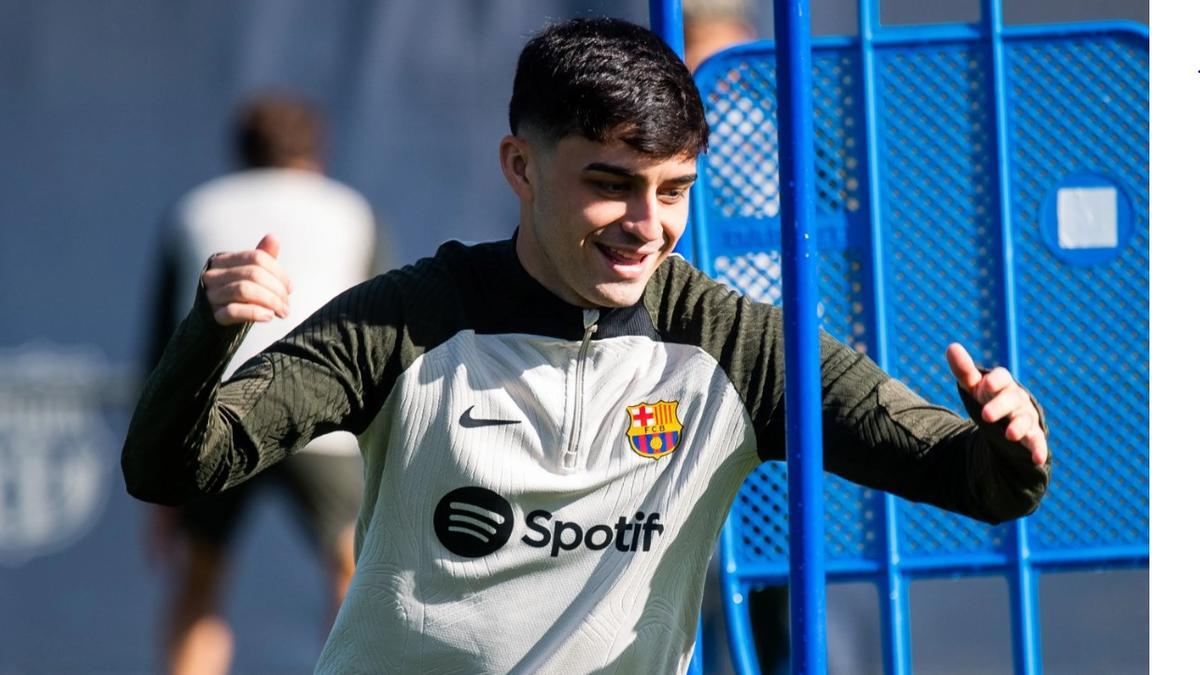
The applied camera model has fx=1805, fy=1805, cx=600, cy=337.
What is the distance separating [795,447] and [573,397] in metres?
0.31

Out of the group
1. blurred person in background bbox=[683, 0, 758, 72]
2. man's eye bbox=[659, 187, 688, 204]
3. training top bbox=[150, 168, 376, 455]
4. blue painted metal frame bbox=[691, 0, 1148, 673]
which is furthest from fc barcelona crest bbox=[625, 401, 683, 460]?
training top bbox=[150, 168, 376, 455]

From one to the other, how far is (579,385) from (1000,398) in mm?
543

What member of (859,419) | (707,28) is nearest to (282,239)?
(707,28)

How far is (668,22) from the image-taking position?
8.75 ft

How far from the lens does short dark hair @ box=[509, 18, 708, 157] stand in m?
2.19

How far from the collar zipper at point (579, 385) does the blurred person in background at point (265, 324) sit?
7.47ft

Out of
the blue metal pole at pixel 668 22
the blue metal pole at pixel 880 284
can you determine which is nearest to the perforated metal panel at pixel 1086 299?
the blue metal pole at pixel 880 284

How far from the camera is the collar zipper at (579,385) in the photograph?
7.52 feet

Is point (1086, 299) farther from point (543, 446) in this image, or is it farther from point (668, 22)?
point (543, 446)

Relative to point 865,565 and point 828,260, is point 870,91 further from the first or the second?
point 865,565

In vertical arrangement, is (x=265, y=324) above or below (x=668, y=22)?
below

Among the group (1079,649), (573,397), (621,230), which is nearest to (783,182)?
(621,230)

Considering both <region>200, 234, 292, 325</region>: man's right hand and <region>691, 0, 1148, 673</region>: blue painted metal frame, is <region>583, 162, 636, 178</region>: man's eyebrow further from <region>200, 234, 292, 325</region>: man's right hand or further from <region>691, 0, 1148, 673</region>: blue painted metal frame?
<region>691, 0, 1148, 673</region>: blue painted metal frame

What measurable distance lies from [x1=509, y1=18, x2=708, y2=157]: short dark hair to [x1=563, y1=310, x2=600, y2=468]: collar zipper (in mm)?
240
